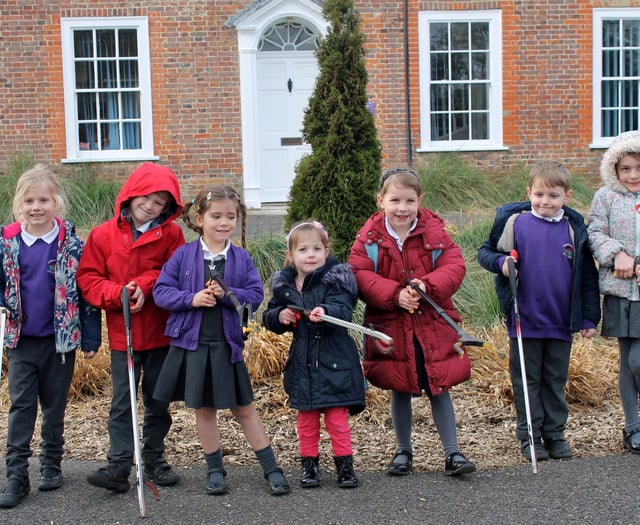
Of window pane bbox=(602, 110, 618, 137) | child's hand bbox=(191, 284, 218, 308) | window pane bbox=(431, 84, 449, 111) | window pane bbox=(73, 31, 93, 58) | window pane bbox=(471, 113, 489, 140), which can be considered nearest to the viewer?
child's hand bbox=(191, 284, 218, 308)

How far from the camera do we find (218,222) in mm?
4500

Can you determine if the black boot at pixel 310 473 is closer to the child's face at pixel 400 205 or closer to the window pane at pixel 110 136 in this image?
the child's face at pixel 400 205

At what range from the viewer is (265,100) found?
45.9 feet

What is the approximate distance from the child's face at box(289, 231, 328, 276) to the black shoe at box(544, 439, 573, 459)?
1658 millimetres

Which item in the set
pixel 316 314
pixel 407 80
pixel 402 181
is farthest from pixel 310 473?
pixel 407 80

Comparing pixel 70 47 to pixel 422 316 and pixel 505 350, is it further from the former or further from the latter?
pixel 422 316

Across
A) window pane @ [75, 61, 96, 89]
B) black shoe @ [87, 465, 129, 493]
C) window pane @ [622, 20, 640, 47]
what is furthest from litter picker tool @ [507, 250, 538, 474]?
window pane @ [622, 20, 640, 47]

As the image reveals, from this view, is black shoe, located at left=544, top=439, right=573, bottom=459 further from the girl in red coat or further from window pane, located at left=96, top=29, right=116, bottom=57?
window pane, located at left=96, top=29, right=116, bottom=57

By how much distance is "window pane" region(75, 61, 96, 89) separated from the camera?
13.7 m

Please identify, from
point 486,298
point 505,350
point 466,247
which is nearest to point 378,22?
point 466,247

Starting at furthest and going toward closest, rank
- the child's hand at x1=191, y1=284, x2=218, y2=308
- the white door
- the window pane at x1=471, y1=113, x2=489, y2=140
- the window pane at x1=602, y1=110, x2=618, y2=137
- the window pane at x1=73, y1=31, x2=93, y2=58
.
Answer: the window pane at x1=602, y1=110, x2=618, y2=137 < the window pane at x1=471, y1=113, x2=489, y2=140 < the white door < the window pane at x1=73, y1=31, x2=93, y2=58 < the child's hand at x1=191, y1=284, x2=218, y2=308

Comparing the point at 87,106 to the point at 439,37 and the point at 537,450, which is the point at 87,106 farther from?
the point at 537,450

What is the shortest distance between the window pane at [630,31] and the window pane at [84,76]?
851cm

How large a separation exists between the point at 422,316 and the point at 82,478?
2001 millimetres
